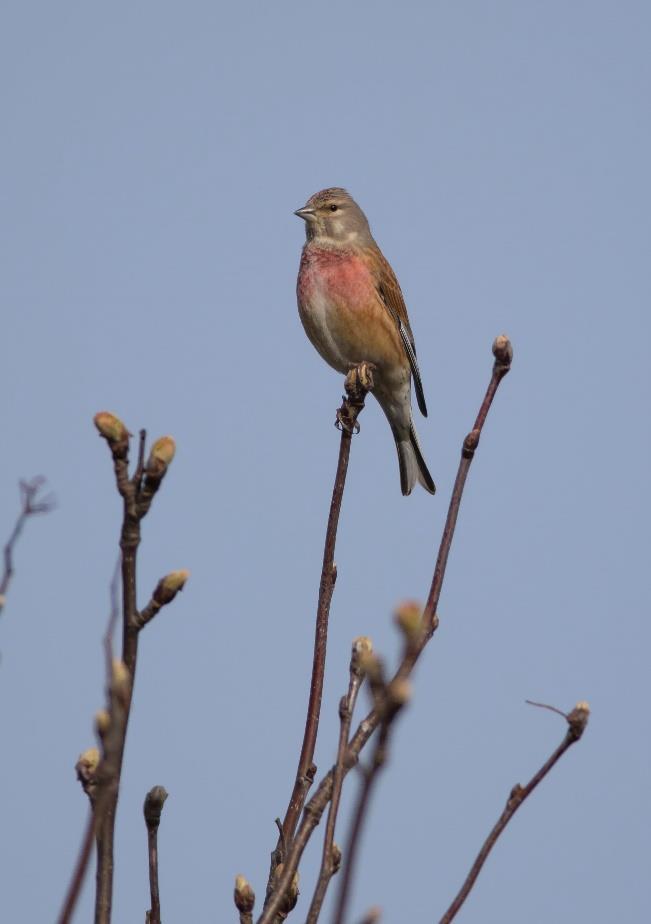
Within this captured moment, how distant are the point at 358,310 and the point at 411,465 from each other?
133cm

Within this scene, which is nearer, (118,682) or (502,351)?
(118,682)

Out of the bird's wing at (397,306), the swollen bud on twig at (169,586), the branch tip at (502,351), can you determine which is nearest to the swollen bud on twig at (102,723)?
the swollen bud on twig at (169,586)

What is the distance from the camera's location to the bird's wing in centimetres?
836

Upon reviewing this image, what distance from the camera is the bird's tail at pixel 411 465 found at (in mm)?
8648

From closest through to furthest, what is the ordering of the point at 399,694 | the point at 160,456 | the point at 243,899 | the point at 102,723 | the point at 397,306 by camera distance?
1. the point at 399,694
2. the point at 102,723
3. the point at 160,456
4. the point at 243,899
5. the point at 397,306

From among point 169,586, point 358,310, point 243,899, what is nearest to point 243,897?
point 243,899

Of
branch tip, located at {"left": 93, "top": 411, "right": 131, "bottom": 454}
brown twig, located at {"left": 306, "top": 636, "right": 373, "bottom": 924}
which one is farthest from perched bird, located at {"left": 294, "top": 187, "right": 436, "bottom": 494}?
branch tip, located at {"left": 93, "top": 411, "right": 131, "bottom": 454}

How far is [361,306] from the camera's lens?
8016 millimetres

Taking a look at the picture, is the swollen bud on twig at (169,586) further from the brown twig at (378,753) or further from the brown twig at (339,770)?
the brown twig at (378,753)

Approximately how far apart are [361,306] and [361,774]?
6766 millimetres

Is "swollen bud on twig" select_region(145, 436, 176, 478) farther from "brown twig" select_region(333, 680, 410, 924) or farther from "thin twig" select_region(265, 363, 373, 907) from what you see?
"brown twig" select_region(333, 680, 410, 924)

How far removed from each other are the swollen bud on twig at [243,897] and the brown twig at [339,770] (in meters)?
0.46

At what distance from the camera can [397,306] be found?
333 inches

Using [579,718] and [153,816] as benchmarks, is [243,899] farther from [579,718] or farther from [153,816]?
[579,718]
